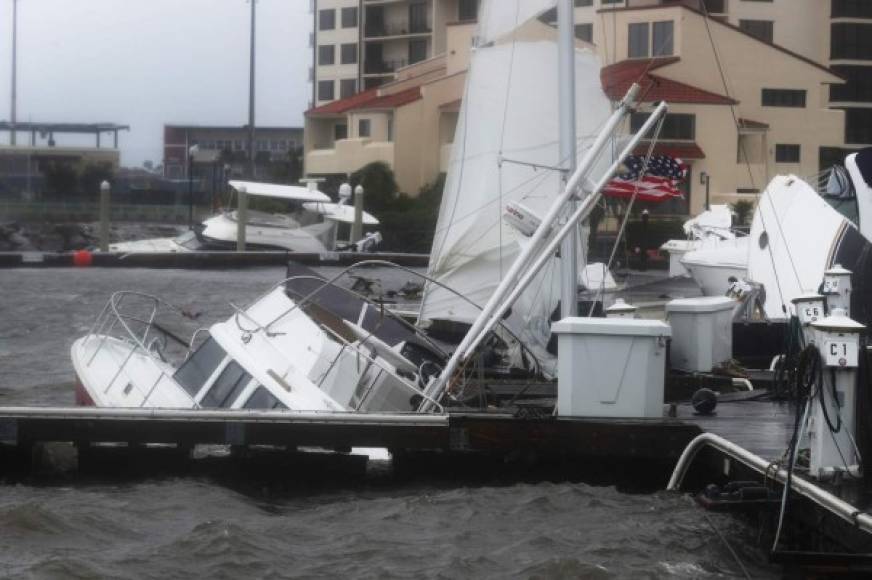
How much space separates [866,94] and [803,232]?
58.7 meters

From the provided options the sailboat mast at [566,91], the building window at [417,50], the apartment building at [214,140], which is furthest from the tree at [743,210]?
the apartment building at [214,140]

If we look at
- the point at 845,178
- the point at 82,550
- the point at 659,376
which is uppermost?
the point at 845,178

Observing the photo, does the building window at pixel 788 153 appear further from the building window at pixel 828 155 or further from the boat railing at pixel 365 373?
the boat railing at pixel 365 373

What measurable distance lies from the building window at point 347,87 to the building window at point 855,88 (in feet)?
90.5

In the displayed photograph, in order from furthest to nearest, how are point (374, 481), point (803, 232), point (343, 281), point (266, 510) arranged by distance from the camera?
point (343, 281), point (803, 232), point (374, 481), point (266, 510)

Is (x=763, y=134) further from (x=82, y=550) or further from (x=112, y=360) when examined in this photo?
(x=82, y=550)

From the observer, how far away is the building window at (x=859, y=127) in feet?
255

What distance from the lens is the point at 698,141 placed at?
6316 cm

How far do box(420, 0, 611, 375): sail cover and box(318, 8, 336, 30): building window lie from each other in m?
70.9

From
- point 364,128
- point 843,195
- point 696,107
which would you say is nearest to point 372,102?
point 364,128

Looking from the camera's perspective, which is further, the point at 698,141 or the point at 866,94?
the point at 866,94

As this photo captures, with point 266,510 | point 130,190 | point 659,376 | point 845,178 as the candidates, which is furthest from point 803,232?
point 130,190

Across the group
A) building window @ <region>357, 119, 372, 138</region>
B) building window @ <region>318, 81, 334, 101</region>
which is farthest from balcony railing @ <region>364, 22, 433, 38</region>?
building window @ <region>357, 119, 372, 138</region>

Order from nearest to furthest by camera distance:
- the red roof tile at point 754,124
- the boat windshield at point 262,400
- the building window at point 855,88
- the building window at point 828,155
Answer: the boat windshield at point 262,400, the red roof tile at point 754,124, the building window at point 828,155, the building window at point 855,88
